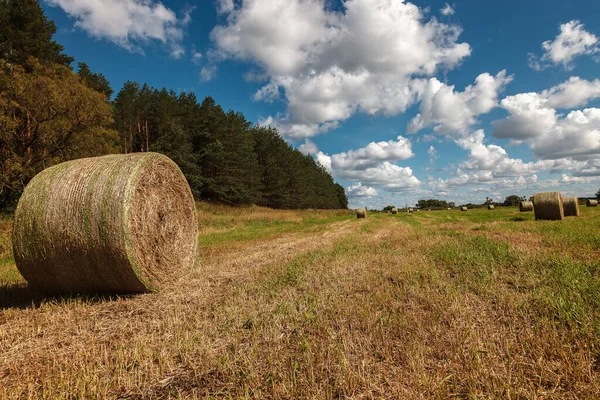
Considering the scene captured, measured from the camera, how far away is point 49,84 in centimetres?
1839

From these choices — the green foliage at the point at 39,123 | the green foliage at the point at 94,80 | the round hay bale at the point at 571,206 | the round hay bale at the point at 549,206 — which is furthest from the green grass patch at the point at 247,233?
the green foliage at the point at 94,80

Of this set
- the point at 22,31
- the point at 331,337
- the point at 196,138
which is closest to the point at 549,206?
the point at 331,337

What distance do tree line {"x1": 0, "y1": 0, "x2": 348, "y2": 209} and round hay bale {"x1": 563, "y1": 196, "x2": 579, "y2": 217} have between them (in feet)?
102

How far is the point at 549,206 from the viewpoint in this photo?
59.2 feet

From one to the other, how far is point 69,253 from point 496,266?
8.07 metres

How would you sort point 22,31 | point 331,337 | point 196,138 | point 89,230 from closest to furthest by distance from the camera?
point 331,337, point 89,230, point 22,31, point 196,138

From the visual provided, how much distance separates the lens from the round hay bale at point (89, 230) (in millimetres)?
5555

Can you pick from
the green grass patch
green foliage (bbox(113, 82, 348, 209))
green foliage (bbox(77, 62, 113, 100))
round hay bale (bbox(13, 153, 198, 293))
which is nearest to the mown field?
round hay bale (bbox(13, 153, 198, 293))

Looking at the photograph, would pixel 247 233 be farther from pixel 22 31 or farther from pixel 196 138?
pixel 196 138

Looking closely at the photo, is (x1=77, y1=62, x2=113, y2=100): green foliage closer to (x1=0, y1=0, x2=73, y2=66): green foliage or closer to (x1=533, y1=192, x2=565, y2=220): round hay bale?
(x1=0, y1=0, x2=73, y2=66): green foliage

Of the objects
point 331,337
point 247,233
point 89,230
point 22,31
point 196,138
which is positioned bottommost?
point 331,337

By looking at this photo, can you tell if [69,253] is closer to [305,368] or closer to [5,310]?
[5,310]

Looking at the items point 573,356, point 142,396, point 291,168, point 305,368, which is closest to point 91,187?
point 142,396

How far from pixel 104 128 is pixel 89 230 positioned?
2087 centimetres
